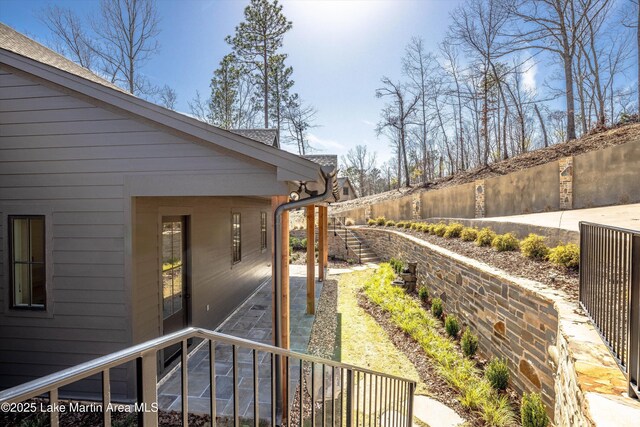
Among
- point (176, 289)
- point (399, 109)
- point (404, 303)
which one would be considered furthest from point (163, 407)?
point (399, 109)

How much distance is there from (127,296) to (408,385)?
11.1ft

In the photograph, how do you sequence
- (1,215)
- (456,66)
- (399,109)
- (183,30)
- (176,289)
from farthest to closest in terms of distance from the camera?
(399,109) < (456,66) < (183,30) < (176,289) < (1,215)

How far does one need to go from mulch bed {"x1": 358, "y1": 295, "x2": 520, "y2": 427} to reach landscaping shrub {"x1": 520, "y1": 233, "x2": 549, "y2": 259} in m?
1.84

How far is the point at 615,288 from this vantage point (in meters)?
2.33

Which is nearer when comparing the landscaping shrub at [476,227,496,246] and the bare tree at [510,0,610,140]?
the landscaping shrub at [476,227,496,246]

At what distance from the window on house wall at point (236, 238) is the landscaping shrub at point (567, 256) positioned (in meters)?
5.82

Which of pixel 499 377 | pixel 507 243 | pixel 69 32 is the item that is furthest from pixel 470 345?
pixel 69 32

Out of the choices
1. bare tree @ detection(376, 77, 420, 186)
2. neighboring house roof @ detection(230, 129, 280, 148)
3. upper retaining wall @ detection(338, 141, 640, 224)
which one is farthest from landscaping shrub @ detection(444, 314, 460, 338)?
bare tree @ detection(376, 77, 420, 186)

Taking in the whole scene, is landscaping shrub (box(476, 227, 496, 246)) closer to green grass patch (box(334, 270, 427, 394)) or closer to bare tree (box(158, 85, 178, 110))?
green grass patch (box(334, 270, 427, 394))

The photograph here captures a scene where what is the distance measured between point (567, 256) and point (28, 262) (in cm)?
697

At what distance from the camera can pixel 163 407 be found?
3506mm

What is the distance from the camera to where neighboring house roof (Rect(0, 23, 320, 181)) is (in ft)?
10.8

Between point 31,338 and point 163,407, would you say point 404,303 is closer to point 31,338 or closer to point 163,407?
point 163,407

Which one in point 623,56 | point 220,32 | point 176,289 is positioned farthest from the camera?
point 623,56
